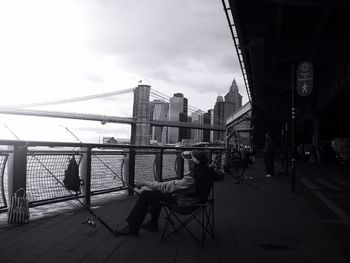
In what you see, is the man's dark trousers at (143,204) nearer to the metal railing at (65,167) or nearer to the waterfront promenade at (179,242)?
the waterfront promenade at (179,242)

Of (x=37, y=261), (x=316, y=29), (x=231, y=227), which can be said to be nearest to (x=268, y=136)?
(x=316, y=29)

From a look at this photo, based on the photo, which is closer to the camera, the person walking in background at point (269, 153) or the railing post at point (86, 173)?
the railing post at point (86, 173)

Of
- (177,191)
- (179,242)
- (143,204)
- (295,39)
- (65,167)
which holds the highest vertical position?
(295,39)

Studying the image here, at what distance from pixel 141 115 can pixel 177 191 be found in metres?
70.8

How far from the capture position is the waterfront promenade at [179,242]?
14.8ft

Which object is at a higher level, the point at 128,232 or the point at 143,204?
the point at 143,204

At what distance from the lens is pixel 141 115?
75.7 meters

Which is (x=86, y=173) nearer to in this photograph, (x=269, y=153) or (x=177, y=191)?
(x=177, y=191)

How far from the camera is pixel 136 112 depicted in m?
76.6

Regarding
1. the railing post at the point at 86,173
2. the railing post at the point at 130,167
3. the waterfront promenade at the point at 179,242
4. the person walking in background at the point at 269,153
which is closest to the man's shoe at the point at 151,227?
the waterfront promenade at the point at 179,242

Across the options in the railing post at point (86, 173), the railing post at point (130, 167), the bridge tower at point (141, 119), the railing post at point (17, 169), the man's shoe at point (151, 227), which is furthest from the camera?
the bridge tower at point (141, 119)

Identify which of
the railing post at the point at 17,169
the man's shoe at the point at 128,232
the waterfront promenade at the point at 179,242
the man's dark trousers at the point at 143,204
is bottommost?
the waterfront promenade at the point at 179,242

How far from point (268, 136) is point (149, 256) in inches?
487

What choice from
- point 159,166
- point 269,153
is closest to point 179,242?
point 159,166
